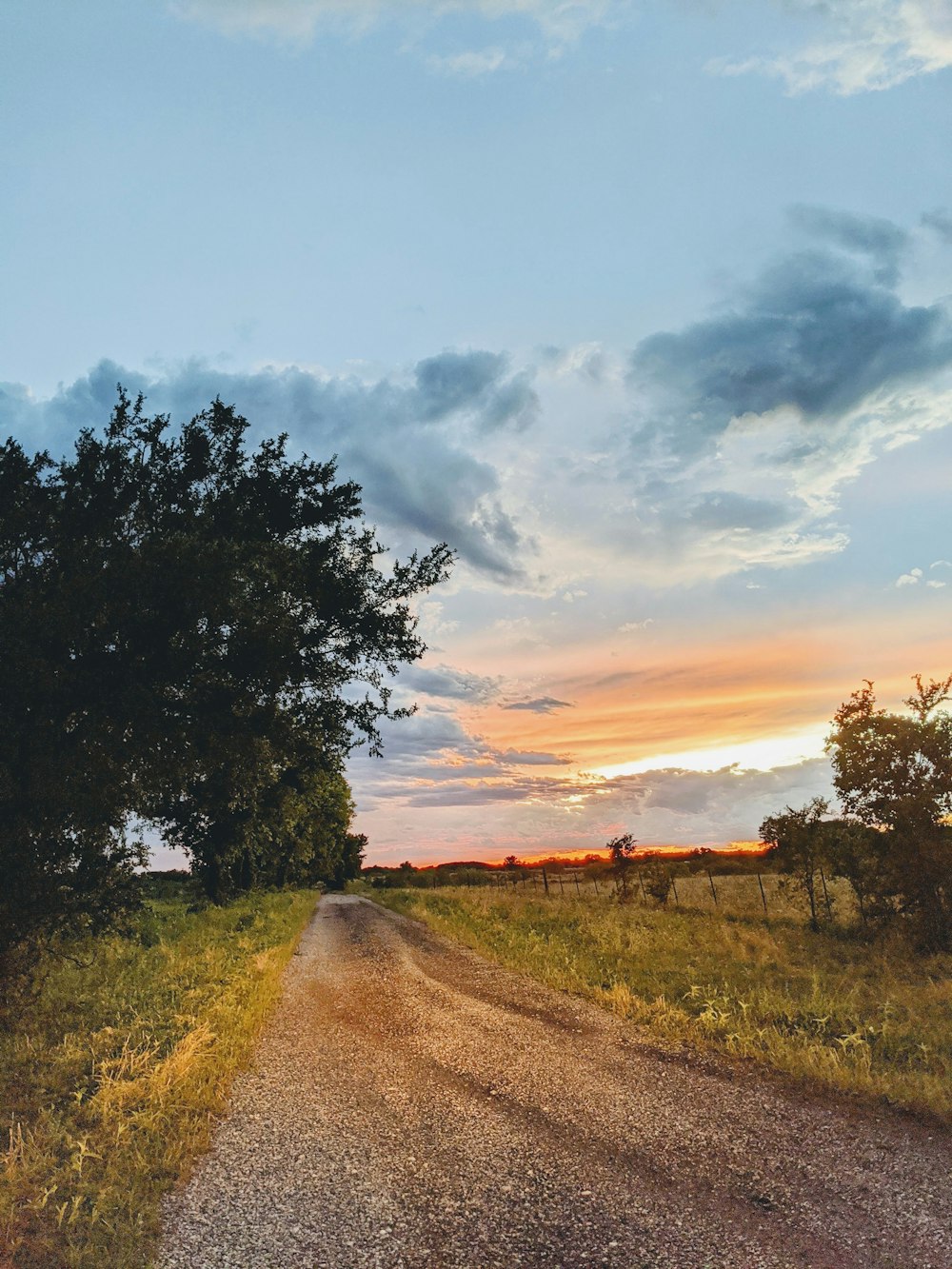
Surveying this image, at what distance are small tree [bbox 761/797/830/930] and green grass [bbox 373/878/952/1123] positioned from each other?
5.27ft

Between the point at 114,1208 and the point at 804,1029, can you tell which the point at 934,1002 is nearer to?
the point at 804,1029

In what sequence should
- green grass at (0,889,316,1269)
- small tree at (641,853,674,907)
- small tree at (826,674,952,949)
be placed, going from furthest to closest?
small tree at (641,853,674,907)
small tree at (826,674,952,949)
green grass at (0,889,316,1269)

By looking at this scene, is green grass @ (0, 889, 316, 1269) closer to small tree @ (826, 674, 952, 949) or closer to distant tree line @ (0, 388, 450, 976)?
distant tree line @ (0, 388, 450, 976)

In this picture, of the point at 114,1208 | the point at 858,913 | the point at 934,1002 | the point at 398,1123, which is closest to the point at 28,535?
the point at 114,1208

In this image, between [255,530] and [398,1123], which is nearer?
[398,1123]

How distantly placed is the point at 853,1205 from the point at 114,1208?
7.21m

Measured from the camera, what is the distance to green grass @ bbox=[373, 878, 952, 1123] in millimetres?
10297

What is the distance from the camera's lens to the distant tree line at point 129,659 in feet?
39.7

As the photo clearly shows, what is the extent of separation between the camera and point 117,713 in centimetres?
1251

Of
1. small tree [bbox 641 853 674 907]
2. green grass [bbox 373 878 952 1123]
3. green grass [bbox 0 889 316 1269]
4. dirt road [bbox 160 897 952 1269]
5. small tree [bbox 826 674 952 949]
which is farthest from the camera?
small tree [bbox 641 853 674 907]

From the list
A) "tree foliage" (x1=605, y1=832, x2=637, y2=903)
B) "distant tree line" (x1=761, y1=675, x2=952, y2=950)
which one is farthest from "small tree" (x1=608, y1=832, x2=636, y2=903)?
"distant tree line" (x1=761, y1=675, x2=952, y2=950)

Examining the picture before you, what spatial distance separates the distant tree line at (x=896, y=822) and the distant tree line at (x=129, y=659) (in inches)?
676

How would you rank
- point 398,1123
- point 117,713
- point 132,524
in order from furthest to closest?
point 132,524, point 117,713, point 398,1123

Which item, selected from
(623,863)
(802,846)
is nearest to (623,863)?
(623,863)
